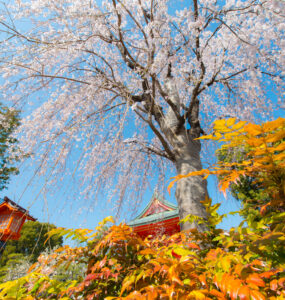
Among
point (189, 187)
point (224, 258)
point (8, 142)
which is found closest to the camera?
point (224, 258)

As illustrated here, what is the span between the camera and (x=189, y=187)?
237 cm

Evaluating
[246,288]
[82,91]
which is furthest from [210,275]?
[82,91]

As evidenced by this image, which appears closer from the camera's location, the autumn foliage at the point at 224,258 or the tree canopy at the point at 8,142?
the autumn foliage at the point at 224,258

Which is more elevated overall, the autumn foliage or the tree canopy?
the tree canopy

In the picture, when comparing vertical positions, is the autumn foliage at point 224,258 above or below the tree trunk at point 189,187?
below

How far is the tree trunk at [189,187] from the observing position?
2.19 m

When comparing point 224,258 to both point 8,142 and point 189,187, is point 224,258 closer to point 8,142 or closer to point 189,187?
point 189,187

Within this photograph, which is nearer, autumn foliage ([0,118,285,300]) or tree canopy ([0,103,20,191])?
autumn foliage ([0,118,285,300])

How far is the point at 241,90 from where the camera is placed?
13.8 feet

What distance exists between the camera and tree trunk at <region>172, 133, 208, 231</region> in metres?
2.19

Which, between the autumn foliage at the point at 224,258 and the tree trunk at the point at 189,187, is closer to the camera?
the autumn foliage at the point at 224,258

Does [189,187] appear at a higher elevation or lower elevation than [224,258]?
higher

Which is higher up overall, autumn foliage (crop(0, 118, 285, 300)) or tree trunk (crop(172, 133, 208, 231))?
tree trunk (crop(172, 133, 208, 231))

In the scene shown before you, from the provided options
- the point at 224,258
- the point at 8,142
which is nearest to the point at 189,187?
the point at 224,258
